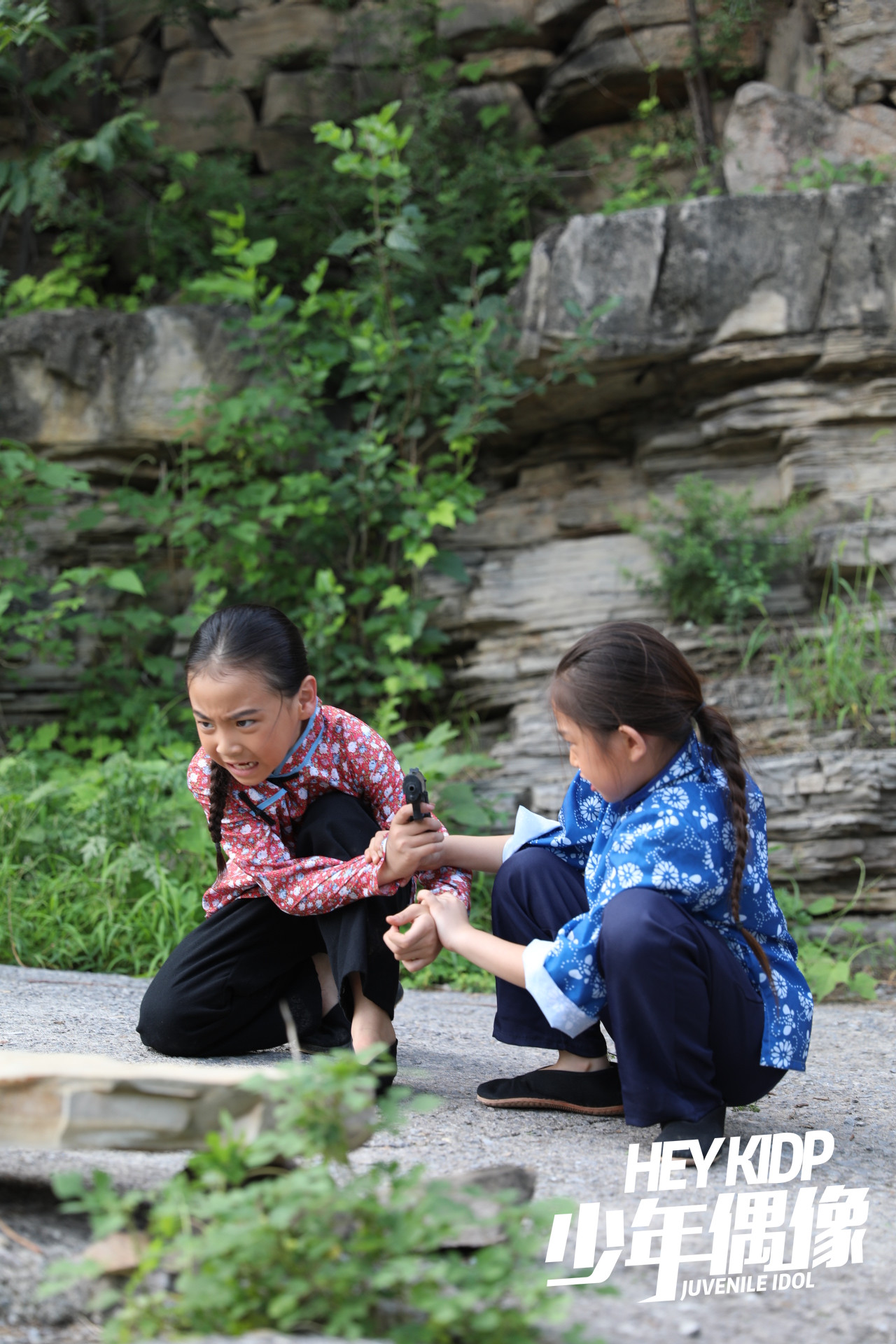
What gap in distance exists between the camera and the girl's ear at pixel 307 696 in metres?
2.34

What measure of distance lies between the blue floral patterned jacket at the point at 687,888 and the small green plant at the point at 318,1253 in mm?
635

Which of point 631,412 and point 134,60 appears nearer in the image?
point 631,412

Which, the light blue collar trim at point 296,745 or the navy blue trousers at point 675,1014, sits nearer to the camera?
the navy blue trousers at point 675,1014

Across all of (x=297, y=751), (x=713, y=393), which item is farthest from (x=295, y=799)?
(x=713, y=393)

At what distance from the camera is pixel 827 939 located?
4.19m

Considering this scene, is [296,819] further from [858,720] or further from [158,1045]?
[858,720]

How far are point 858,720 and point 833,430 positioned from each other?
162cm

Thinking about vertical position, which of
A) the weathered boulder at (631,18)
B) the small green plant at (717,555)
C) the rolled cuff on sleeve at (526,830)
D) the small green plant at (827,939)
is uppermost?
the weathered boulder at (631,18)

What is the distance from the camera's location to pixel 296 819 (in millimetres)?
2449

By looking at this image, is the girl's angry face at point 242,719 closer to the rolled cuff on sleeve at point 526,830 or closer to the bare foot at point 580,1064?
the rolled cuff on sleeve at point 526,830

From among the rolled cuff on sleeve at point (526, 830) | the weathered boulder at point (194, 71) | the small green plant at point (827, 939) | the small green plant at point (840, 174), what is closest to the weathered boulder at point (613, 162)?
the small green plant at point (840, 174)

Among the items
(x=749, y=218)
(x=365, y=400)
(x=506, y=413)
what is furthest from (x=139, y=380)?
(x=749, y=218)

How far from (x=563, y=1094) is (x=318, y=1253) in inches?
45.2

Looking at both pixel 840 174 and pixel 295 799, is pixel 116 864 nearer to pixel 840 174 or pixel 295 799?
pixel 295 799
